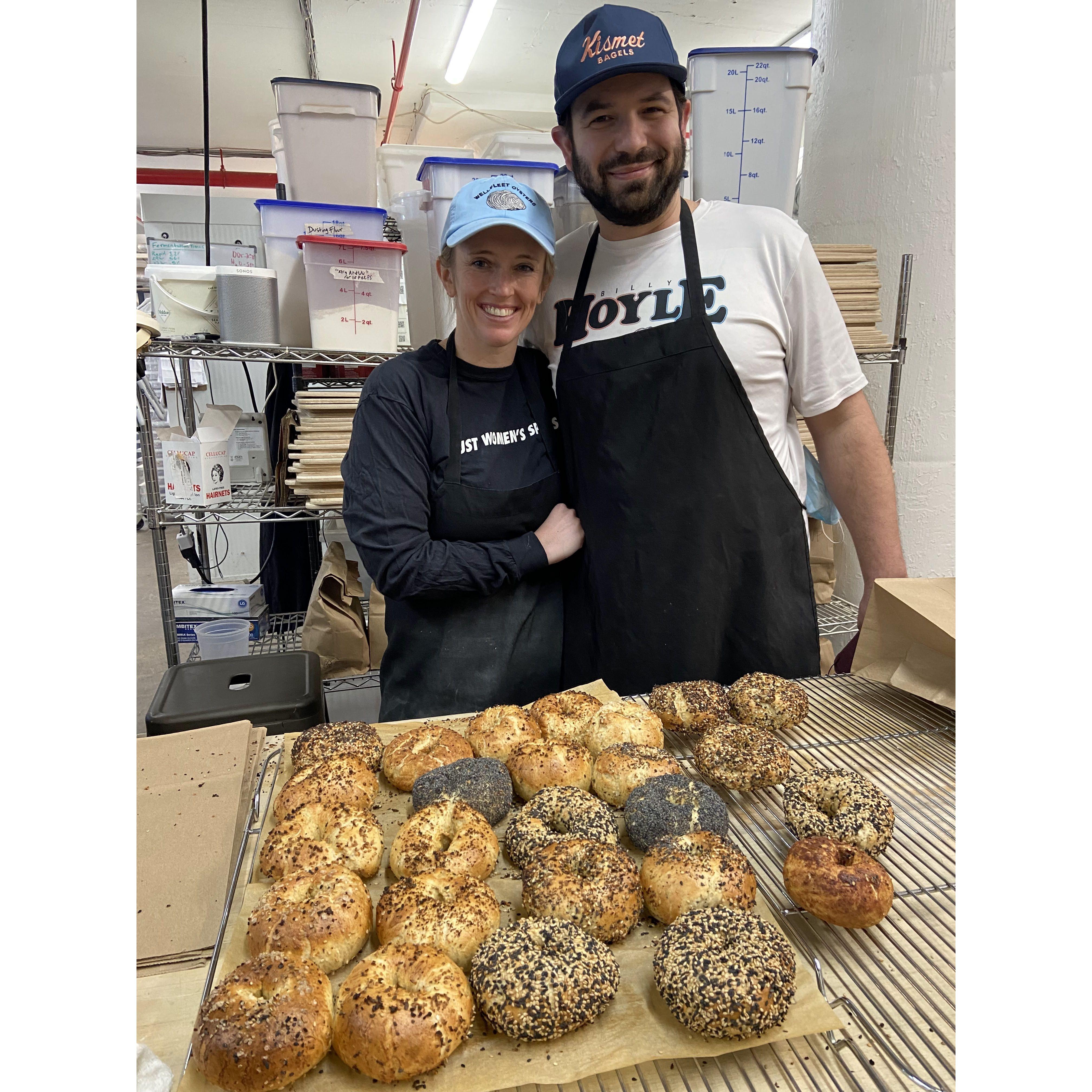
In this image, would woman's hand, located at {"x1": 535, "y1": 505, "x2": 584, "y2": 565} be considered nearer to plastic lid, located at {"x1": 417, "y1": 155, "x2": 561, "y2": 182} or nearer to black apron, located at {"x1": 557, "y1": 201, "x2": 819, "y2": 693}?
black apron, located at {"x1": 557, "y1": 201, "x2": 819, "y2": 693}

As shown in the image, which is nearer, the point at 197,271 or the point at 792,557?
the point at 792,557

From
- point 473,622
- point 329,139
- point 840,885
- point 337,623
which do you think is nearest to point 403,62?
point 329,139

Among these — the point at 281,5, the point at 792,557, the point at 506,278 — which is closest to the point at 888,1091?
the point at 792,557

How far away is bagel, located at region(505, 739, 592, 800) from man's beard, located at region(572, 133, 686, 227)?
A: 1.39 meters

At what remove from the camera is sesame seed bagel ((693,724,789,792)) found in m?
1.31

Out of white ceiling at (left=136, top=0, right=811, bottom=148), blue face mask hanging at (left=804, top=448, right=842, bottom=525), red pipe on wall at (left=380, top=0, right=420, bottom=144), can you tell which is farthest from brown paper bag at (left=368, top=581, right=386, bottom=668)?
red pipe on wall at (left=380, top=0, right=420, bottom=144)

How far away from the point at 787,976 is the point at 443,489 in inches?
58.5

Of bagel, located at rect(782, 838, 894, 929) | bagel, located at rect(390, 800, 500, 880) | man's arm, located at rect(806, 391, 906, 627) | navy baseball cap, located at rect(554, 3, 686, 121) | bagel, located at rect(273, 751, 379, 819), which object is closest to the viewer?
bagel, located at rect(782, 838, 894, 929)

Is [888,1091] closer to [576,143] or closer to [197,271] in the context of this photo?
[576,143]

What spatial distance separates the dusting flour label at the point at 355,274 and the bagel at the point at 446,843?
237cm

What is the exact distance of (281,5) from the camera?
16.8ft

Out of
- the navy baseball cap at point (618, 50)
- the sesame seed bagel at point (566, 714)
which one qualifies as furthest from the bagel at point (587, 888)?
the navy baseball cap at point (618, 50)

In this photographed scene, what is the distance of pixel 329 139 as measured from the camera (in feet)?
9.86

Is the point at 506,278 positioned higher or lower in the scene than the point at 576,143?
lower
